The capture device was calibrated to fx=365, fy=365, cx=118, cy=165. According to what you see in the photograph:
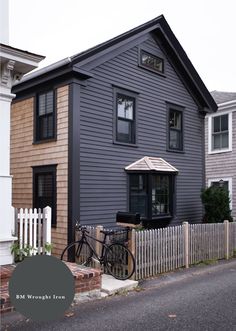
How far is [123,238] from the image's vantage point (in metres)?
9.10

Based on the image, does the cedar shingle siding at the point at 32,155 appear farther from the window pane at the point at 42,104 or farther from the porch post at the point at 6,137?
the porch post at the point at 6,137

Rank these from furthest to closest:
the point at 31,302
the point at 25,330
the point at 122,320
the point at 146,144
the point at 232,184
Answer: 1. the point at 232,184
2. the point at 146,144
3. the point at 122,320
4. the point at 25,330
5. the point at 31,302

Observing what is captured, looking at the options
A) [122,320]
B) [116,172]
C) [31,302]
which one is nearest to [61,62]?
[116,172]

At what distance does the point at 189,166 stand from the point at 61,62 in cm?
704

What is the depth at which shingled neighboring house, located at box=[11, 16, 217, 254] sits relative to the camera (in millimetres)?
10500

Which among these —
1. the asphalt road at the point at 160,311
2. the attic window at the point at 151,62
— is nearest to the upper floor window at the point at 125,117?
the attic window at the point at 151,62

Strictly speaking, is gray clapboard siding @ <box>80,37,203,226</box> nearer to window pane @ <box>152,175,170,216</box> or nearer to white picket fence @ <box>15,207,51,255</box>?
window pane @ <box>152,175,170,216</box>

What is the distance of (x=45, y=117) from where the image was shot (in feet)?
38.1

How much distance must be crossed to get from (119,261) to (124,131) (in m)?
4.90

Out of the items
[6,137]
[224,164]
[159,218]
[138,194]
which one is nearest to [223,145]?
[224,164]

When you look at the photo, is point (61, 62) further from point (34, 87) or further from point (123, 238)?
point (123, 238)

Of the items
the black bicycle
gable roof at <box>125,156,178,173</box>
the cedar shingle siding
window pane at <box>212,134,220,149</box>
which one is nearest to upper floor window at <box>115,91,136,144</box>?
gable roof at <box>125,156,178,173</box>

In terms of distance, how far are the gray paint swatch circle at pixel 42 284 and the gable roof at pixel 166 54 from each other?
7520mm

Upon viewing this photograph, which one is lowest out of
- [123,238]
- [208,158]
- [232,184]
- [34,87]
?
[123,238]
